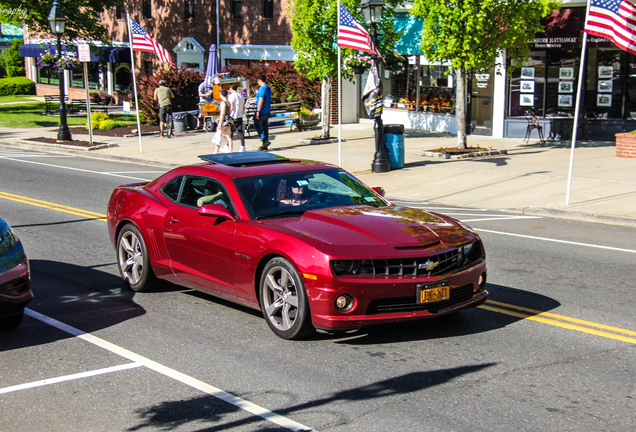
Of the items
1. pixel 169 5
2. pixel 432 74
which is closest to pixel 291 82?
pixel 432 74

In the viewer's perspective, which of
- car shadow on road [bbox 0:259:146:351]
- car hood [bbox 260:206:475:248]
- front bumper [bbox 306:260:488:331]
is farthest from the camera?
car shadow on road [bbox 0:259:146:351]

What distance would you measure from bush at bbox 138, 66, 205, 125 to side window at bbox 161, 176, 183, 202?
23.3 m

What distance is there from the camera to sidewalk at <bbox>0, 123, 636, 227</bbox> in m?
14.0

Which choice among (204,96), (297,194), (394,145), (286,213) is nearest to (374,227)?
(286,213)

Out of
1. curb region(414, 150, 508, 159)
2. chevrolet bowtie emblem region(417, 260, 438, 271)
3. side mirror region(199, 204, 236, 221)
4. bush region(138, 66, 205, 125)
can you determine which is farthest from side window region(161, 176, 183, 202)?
bush region(138, 66, 205, 125)

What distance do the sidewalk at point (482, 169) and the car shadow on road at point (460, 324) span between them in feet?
19.3

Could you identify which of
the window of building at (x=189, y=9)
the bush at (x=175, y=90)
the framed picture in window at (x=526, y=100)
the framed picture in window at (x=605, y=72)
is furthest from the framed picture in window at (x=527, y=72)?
the window of building at (x=189, y=9)

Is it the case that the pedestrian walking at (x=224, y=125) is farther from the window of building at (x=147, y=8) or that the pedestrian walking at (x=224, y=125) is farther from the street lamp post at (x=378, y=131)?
the window of building at (x=147, y=8)

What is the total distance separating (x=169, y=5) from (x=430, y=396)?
39.4 metres

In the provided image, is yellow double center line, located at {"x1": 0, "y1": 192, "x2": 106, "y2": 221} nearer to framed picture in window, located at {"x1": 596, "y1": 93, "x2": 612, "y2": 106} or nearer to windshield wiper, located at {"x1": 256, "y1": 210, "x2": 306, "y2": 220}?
windshield wiper, located at {"x1": 256, "y1": 210, "x2": 306, "y2": 220}

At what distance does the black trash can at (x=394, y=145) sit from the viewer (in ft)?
61.8

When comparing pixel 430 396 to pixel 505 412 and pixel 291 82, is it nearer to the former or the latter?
pixel 505 412

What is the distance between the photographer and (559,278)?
8.43 meters

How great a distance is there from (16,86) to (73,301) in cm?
5066
